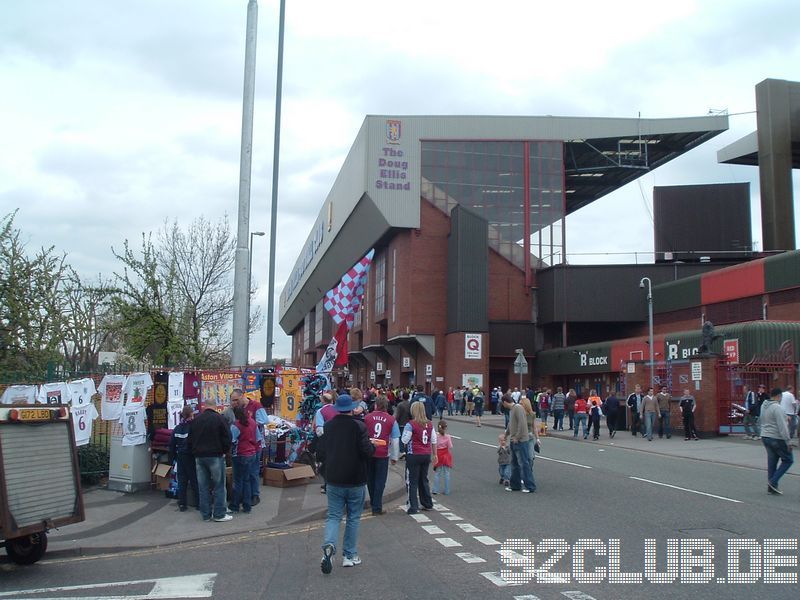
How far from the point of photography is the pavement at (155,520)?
9.97 metres

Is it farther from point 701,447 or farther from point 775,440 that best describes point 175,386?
point 701,447

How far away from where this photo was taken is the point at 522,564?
27.0 feet

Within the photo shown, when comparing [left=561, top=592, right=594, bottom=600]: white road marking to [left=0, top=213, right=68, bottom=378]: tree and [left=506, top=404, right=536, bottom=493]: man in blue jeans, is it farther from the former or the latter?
[left=0, top=213, right=68, bottom=378]: tree

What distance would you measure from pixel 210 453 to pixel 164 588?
141 inches

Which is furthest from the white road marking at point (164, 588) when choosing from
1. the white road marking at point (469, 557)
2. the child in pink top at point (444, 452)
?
the child in pink top at point (444, 452)

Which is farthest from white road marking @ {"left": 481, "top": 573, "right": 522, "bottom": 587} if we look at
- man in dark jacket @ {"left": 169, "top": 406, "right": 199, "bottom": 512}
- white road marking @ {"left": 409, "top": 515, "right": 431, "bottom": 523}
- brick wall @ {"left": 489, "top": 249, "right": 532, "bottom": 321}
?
brick wall @ {"left": 489, "top": 249, "right": 532, "bottom": 321}

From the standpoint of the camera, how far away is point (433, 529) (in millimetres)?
10500

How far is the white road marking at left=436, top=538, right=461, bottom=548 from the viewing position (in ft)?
30.7

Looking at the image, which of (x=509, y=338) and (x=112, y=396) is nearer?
(x=112, y=396)

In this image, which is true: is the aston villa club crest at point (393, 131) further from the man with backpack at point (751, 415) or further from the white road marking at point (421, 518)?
the white road marking at point (421, 518)

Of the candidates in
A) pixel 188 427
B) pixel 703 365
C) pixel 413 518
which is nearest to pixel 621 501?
pixel 413 518

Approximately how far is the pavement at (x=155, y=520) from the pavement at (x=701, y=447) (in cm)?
1040

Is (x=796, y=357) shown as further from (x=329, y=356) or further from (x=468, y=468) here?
(x=329, y=356)

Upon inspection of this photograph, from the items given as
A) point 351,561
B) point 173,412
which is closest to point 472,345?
point 173,412
